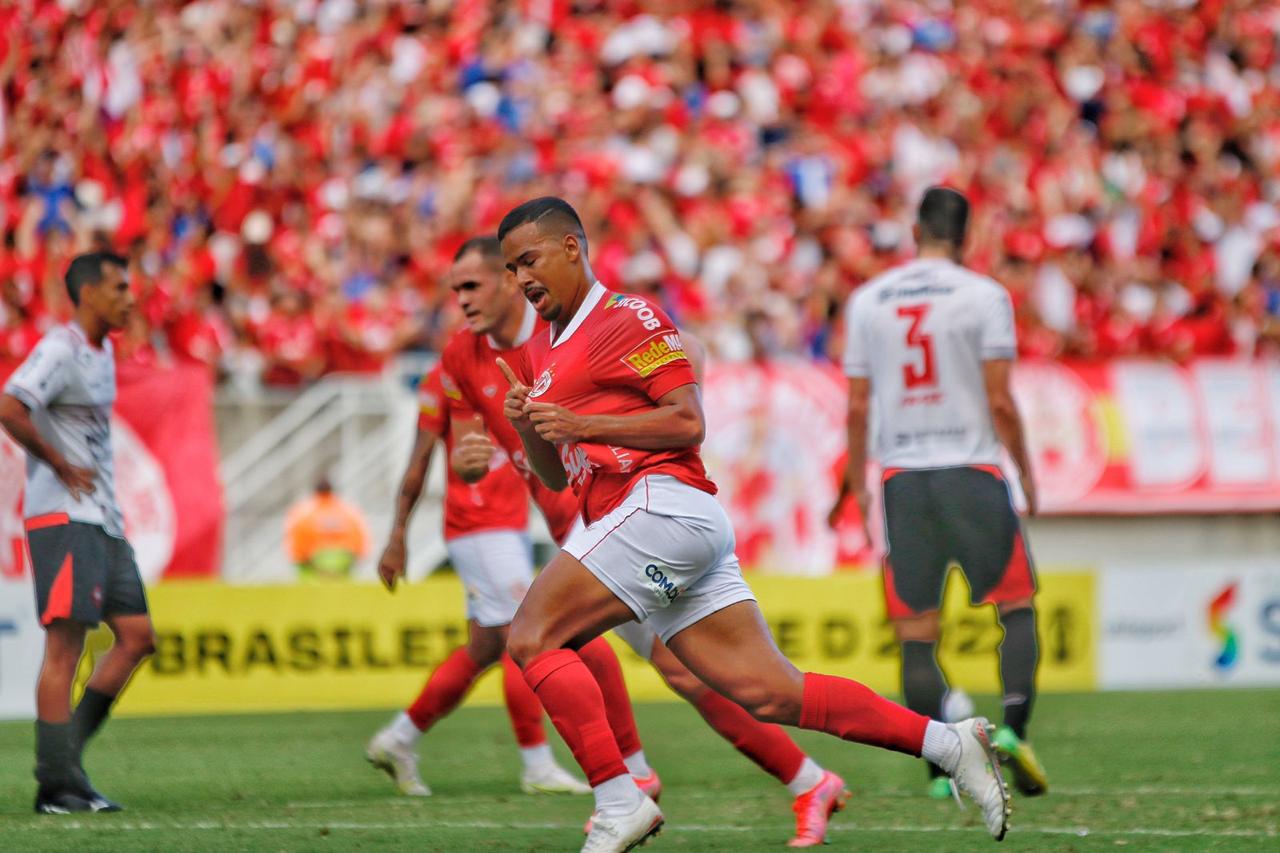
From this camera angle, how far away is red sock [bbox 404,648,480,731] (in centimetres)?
865

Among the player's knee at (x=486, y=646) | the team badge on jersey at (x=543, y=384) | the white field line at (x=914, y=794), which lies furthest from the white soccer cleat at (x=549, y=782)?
the team badge on jersey at (x=543, y=384)

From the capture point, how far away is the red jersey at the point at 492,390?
8000mm

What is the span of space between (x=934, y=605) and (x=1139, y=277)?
1293cm

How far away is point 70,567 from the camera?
780 cm

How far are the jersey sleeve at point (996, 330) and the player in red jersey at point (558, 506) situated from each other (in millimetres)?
1434

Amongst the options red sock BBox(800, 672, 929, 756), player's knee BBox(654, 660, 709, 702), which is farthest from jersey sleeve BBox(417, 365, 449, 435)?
red sock BBox(800, 672, 929, 756)

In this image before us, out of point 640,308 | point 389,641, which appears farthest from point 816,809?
point 389,641

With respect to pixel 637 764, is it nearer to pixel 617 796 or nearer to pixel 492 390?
pixel 492 390

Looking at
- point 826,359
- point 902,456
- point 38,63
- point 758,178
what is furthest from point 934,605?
point 38,63

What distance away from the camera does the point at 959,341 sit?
8.09 meters

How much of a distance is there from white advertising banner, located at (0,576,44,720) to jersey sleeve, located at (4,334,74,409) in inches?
229

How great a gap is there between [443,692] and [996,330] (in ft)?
9.61

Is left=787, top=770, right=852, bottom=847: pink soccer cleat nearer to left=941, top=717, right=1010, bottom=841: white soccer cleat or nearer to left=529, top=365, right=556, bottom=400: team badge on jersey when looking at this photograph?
left=941, top=717, right=1010, bottom=841: white soccer cleat

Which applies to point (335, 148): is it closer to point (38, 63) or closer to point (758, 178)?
point (38, 63)
